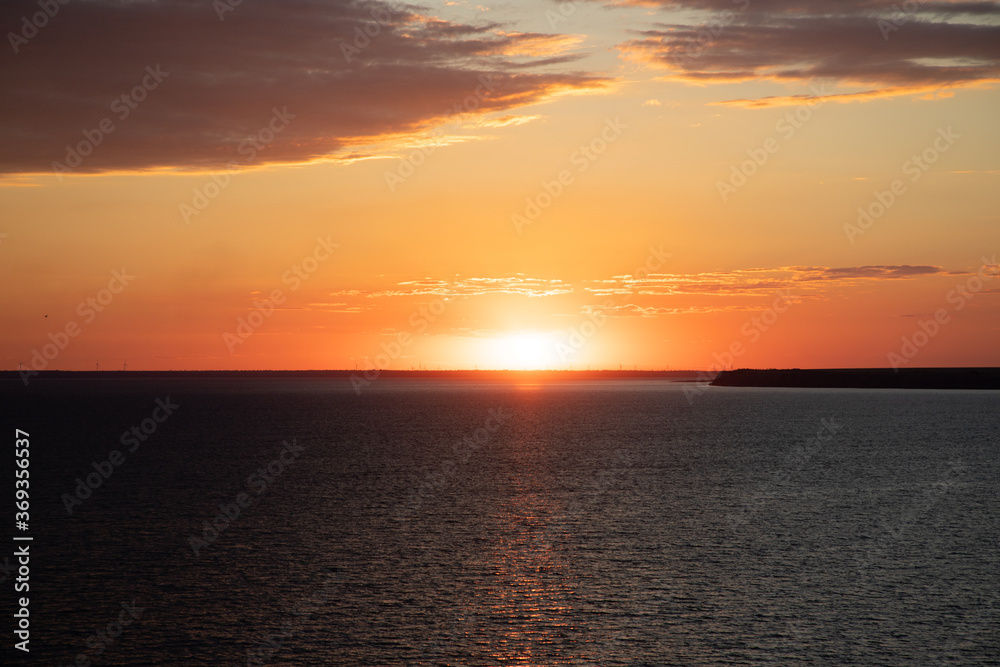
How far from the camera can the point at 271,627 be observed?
31.5 m

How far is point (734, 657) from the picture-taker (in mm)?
28359

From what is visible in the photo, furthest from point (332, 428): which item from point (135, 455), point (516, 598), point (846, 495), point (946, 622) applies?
point (946, 622)

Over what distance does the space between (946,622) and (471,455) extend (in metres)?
64.7

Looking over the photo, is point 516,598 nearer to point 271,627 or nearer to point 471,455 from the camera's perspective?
point 271,627

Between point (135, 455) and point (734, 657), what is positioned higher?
point (135, 455)

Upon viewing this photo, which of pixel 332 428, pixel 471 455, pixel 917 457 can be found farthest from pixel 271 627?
pixel 332 428

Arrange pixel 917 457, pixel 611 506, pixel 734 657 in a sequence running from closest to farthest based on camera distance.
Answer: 1. pixel 734 657
2. pixel 611 506
3. pixel 917 457

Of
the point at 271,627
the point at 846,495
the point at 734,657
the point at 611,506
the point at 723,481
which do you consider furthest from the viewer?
the point at 723,481

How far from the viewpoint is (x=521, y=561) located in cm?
4128

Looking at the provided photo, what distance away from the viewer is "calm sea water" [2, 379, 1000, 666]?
29.7 metres

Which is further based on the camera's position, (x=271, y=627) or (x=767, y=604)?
(x=767, y=604)

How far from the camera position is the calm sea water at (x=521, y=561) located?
97.6 feet

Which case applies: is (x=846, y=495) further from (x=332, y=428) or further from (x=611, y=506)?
(x=332, y=428)

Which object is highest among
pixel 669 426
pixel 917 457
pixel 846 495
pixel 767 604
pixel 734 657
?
pixel 669 426
